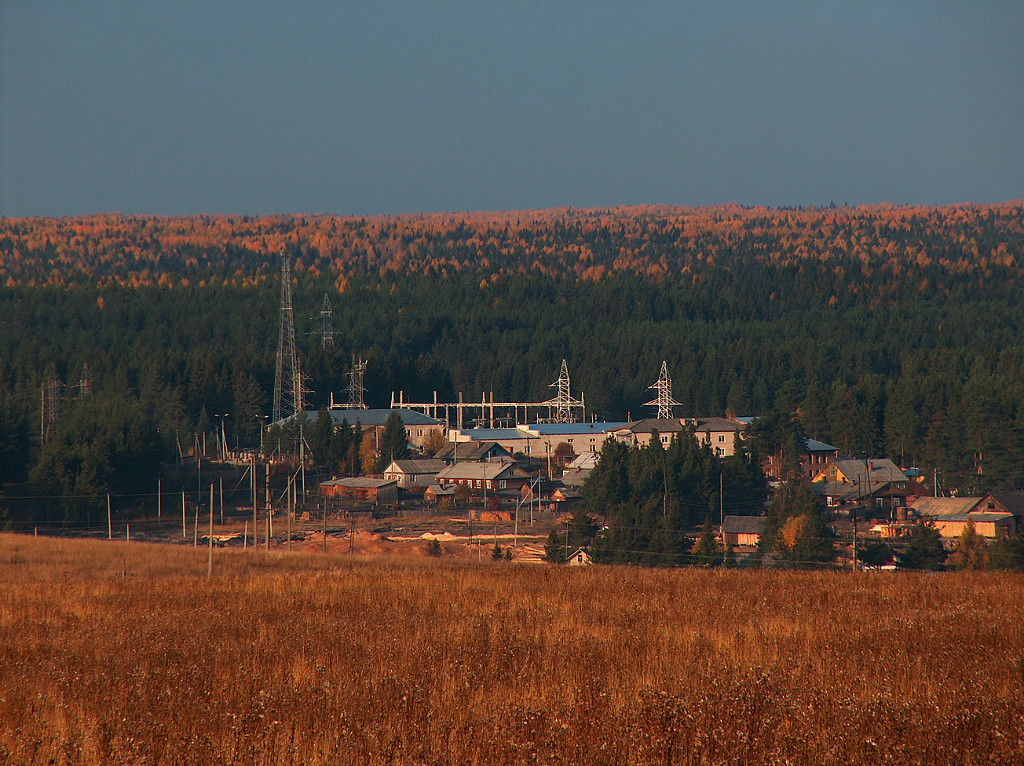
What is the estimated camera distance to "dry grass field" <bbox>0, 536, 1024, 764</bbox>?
8602 millimetres

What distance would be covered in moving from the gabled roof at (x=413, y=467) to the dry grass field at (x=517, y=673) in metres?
61.9

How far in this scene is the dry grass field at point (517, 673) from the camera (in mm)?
8602

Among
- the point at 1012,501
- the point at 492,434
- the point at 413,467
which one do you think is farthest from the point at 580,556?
the point at 492,434

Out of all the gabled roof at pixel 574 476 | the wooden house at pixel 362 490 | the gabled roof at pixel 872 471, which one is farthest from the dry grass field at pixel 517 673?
the gabled roof at pixel 872 471

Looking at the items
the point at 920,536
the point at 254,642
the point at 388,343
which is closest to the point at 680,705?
the point at 254,642

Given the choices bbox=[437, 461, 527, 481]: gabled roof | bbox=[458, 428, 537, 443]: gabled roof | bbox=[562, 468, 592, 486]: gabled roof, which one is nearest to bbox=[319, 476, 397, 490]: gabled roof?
bbox=[437, 461, 527, 481]: gabled roof

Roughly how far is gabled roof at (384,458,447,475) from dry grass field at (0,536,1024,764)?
2436 inches

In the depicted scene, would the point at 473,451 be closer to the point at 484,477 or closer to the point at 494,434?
the point at 484,477

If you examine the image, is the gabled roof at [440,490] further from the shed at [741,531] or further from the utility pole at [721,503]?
the shed at [741,531]

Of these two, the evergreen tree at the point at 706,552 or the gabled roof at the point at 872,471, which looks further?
the gabled roof at the point at 872,471

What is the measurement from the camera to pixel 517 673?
11.4 meters

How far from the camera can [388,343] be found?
533 feet

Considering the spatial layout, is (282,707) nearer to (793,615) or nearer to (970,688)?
(970,688)

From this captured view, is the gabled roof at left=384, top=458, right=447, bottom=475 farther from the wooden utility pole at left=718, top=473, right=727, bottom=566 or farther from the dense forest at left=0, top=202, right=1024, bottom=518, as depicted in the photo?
the wooden utility pole at left=718, top=473, right=727, bottom=566
